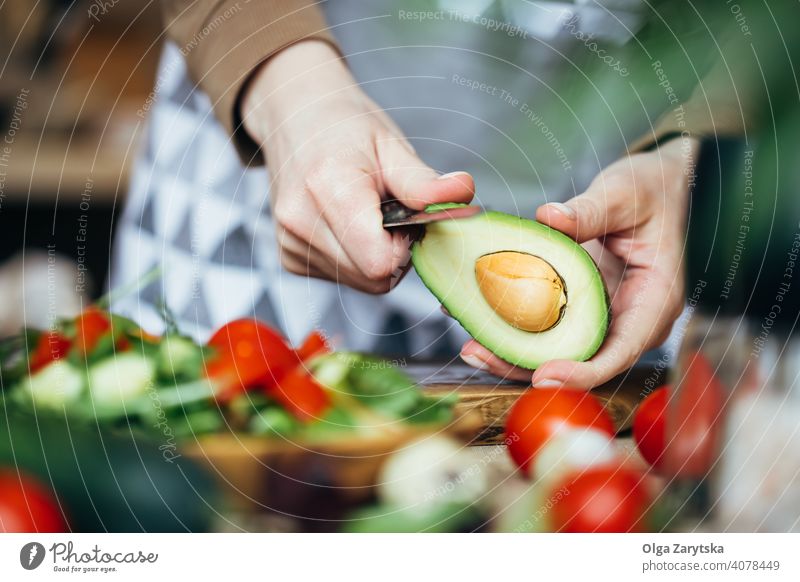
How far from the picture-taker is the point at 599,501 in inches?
19.1

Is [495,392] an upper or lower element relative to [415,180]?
lower

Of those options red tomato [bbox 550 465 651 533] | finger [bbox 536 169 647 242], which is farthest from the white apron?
red tomato [bbox 550 465 651 533]

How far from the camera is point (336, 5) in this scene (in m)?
0.53

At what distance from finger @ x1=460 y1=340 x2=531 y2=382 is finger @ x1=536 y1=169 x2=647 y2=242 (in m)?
0.09

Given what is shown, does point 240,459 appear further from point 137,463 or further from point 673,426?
point 673,426

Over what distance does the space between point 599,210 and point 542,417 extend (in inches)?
5.4

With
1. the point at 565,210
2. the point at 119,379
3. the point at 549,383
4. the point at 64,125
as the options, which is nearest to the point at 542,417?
the point at 549,383

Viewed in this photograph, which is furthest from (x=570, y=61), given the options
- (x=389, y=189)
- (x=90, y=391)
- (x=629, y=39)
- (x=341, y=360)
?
(x=90, y=391)

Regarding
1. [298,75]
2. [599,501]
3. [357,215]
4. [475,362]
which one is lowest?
[599,501]

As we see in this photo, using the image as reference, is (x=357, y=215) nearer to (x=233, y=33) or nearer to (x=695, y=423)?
(x=233, y=33)

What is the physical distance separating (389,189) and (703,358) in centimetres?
23

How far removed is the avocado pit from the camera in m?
0.46

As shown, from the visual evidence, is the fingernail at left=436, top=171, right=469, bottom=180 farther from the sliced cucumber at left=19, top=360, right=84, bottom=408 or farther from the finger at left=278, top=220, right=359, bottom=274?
the sliced cucumber at left=19, top=360, right=84, bottom=408

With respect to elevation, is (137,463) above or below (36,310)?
below
